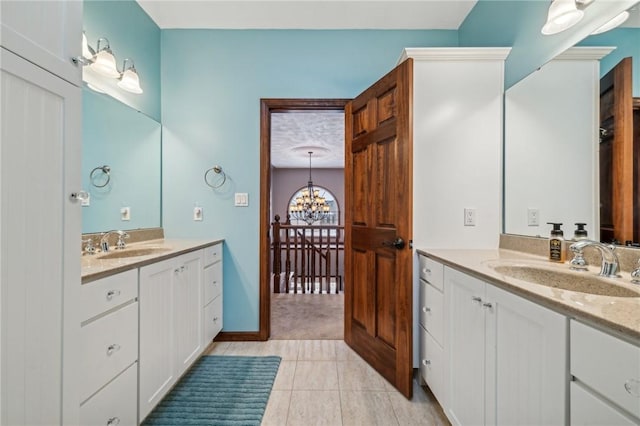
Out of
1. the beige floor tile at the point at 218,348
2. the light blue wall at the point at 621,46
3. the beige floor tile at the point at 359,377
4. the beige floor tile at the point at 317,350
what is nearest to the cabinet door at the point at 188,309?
the beige floor tile at the point at 218,348

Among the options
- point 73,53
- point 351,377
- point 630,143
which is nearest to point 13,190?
point 73,53

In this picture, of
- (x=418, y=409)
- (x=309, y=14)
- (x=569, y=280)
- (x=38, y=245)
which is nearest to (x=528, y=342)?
(x=569, y=280)

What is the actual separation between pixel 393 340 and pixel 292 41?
2488 mm

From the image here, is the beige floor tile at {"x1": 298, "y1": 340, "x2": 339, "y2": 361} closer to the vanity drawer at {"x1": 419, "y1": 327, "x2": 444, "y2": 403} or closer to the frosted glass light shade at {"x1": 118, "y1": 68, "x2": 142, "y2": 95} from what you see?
the vanity drawer at {"x1": 419, "y1": 327, "x2": 444, "y2": 403}

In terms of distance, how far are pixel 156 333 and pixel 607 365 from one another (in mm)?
1711

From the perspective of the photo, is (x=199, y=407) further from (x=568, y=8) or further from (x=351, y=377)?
(x=568, y=8)

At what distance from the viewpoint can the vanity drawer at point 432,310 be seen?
148cm

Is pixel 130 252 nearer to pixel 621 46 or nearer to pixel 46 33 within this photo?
pixel 46 33

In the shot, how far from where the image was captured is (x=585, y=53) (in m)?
1.32

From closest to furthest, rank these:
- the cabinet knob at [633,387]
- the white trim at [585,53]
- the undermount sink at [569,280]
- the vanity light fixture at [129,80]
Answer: the cabinet knob at [633,387] → the undermount sink at [569,280] → the white trim at [585,53] → the vanity light fixture at [129,80]

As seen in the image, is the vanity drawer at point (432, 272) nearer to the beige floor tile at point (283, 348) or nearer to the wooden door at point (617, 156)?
the wooden door at point (617, 156)

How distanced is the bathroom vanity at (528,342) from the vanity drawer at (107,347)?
1454 mm

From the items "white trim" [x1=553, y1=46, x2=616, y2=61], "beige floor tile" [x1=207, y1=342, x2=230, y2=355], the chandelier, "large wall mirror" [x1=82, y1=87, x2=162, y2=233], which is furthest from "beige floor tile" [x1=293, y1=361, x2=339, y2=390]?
the chandelier

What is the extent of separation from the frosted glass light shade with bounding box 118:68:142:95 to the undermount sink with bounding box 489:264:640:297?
8.25 feet
